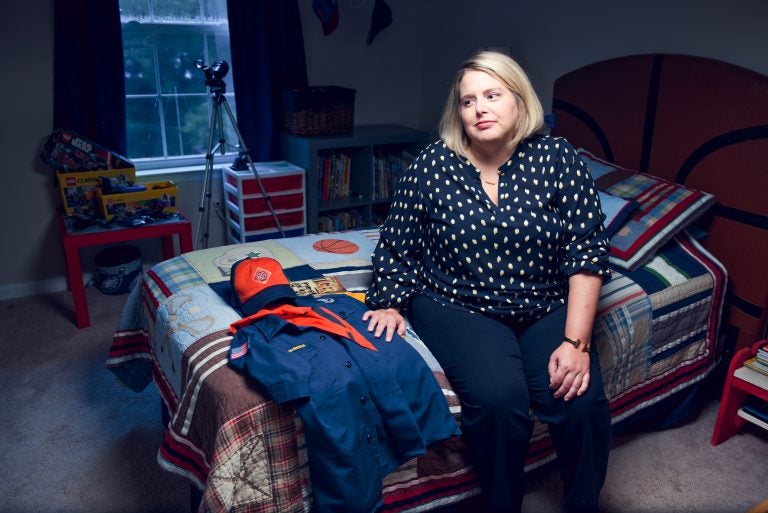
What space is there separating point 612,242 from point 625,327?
0.40 meters

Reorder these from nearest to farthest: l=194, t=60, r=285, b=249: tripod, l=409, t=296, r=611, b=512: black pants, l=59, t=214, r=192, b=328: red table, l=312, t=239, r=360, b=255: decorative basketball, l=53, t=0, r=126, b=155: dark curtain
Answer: l=409, t=296, r=611, b=512: black pants < l=312, t=239, r=360, b=255: decorative basketball < l=59, t=214, r=192, b=328: red table < l=53, t=0, r=126, b=155: dark curtain < l=194, t=60, r=285, b=249: tripod

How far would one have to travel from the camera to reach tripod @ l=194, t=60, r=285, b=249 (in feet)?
10.2

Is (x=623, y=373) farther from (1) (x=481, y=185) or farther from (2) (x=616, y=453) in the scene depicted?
(1) (x=481, y=185)

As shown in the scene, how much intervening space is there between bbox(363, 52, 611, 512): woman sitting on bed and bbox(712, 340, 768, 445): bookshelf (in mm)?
690

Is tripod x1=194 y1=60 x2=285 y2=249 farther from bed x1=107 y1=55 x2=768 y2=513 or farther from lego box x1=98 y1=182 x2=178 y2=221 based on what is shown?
bed x1=107 y1=55 x2=768 y2=513

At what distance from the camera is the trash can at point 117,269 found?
324 cm

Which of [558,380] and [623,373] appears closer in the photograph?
[558,380]

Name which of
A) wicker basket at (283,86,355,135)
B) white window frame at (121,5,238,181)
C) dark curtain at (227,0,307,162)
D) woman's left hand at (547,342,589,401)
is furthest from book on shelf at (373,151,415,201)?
woman's left hand at (547,342,589,401)

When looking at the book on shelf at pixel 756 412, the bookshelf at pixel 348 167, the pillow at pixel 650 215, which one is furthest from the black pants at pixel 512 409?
the bookshelf at pixel 348 167

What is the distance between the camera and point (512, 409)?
1.52 metres

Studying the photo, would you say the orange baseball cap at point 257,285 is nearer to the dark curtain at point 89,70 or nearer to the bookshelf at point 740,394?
the bookshelf at point 740,394

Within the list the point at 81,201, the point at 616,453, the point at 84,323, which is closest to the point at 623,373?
the point at 616,453

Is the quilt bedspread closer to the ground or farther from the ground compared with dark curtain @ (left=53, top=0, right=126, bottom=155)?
closer to the ground

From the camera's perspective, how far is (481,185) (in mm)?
1768
